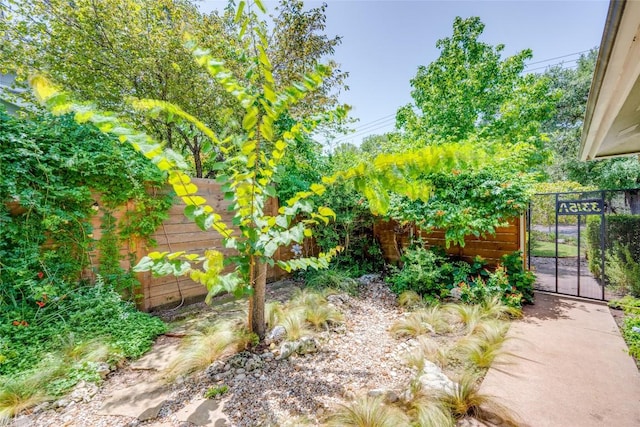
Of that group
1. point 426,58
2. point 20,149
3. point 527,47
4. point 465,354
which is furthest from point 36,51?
point 527,47

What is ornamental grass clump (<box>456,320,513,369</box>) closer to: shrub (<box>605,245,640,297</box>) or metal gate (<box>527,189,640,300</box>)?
metal gate (<box>527,189,640,300</box>)

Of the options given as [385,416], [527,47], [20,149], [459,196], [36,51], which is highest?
[527,47]

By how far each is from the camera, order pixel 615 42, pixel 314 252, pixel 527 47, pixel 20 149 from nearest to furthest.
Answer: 1. pixel 615 42
2. pixel 20 149
3. pixel 314 252
4. pixel 527 47

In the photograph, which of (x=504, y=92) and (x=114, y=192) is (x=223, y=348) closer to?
(x=114, y=192)

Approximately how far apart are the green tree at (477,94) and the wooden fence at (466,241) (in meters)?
2.92

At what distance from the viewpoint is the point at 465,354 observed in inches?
89.0

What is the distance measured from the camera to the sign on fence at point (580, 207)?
3342mm

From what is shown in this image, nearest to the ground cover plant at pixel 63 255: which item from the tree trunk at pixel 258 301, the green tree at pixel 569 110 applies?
the tree trunk at pixel 258 301

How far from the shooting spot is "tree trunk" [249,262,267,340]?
7.84 feet

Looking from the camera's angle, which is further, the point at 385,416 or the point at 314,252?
the point at 314,252

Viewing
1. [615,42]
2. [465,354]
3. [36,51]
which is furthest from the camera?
[36,51]

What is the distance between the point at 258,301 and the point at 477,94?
8.10 metres

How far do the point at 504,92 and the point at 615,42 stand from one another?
755 centimetres

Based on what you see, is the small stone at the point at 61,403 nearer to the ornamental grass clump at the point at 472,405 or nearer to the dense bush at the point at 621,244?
the ornamental grass clump at the point at 472,405
